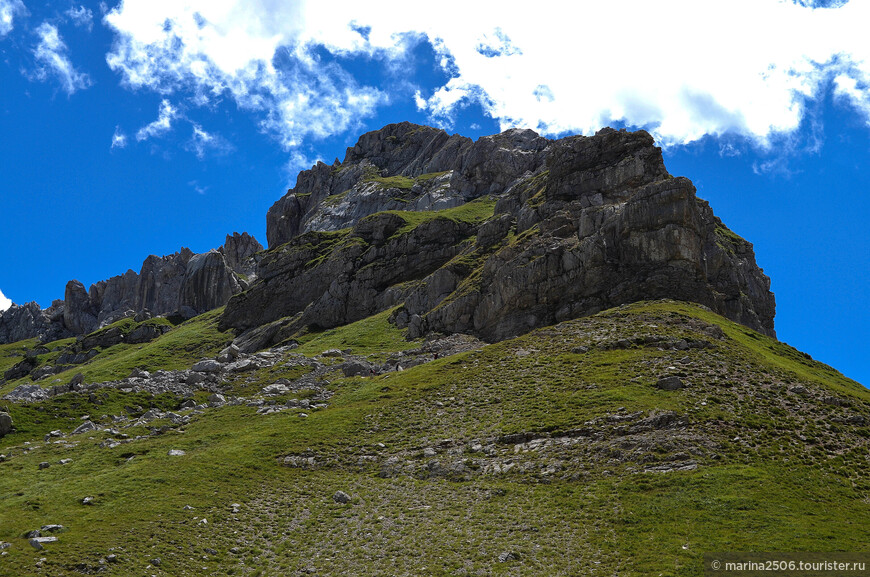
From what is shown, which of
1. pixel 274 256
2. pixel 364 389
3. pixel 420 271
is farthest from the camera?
pixel 274 256

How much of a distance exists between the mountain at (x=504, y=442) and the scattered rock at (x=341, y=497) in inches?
12.0

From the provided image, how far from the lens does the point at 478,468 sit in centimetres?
4747

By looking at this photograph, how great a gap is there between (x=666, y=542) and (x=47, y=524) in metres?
37.0

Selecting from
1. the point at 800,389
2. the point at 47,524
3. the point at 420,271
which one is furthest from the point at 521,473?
the point at 420,271

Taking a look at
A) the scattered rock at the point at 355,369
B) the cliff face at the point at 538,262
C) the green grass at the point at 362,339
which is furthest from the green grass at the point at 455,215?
the scattered rock at the point at 355,369

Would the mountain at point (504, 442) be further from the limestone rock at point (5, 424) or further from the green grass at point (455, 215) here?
the green grass at point (455, 215)

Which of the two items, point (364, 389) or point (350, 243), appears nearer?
point (364, 389)

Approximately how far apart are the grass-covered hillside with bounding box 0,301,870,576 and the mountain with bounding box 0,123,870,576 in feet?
0.71

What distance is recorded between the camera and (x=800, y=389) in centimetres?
5384

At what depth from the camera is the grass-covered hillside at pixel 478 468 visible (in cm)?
3472

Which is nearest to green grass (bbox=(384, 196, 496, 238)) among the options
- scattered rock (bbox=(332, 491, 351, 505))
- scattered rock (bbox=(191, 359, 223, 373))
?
scattered rock (bbox=(191, 359, 223, 373))

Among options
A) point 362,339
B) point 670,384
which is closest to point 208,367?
point 362,339

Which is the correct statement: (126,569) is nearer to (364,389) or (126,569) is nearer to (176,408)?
(364,389)

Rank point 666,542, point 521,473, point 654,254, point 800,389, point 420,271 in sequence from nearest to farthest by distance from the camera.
→ point 666,542 → point 521,473 → point 800,389 → point 654,254 → point 420,271
